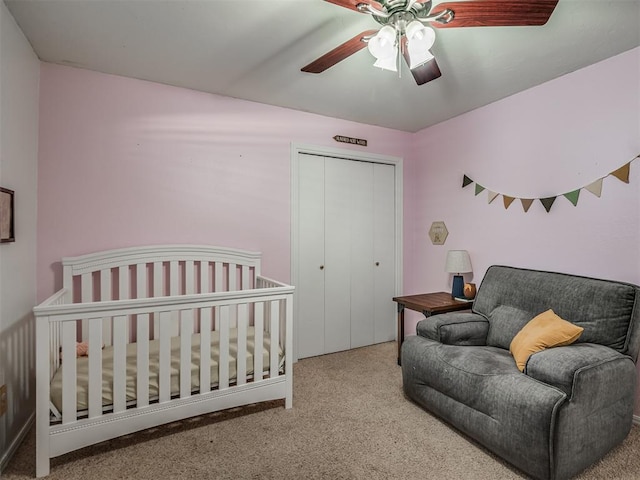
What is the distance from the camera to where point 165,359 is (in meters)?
1.84

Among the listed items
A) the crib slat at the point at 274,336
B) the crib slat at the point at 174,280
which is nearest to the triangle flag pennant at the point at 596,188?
the crib slat at the point at 274,336

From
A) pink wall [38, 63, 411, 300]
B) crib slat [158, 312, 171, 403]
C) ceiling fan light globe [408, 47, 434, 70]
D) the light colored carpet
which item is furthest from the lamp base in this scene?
crib slat [158, 312, 171, 403]

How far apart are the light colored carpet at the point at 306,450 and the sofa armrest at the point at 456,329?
50cm

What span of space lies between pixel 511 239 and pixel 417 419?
159 cm

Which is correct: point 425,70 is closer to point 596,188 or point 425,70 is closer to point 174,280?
point 596,188

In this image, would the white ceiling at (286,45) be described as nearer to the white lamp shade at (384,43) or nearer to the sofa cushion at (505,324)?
the white lamp shade at (384,43)

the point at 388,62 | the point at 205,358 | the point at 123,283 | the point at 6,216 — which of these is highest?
the point at 388,62

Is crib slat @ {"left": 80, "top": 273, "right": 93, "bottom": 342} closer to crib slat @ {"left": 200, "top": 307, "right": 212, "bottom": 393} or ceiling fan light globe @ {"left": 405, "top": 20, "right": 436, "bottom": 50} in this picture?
crib slat @ {"left": 200, "top": 307, "right": 212, "bottom": 393}

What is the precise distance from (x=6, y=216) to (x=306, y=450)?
199 cm

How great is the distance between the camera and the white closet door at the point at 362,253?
3.38 meters

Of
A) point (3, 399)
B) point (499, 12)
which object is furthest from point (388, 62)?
point (3, 399)

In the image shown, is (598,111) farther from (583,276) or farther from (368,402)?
(368,402)

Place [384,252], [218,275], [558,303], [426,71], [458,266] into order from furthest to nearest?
1. [384,252]
2. [458,266]
3. [218,275]
4. [558,303]
5. [426,71]

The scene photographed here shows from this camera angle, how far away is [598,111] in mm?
2162
